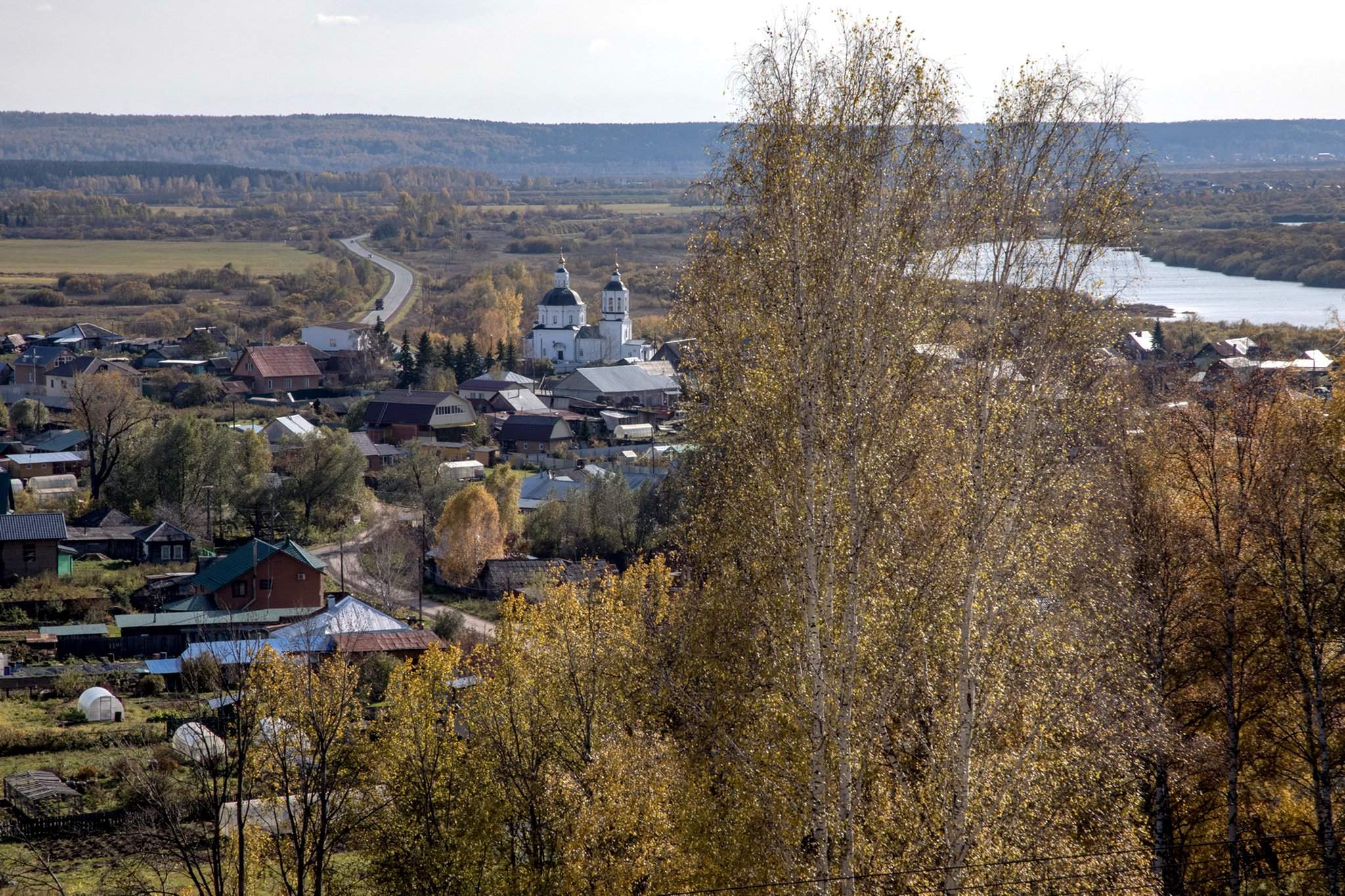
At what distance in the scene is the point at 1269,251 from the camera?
62.0 metres

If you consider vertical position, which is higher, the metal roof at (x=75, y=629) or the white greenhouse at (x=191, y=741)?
the white greenhouse at (x=191, y=741)

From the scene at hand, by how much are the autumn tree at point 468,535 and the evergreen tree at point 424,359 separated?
20188mm

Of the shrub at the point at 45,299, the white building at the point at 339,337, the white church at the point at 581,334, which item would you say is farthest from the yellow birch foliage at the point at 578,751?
the shrub at the point at 45,299

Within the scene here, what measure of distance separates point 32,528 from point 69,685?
22.4ft

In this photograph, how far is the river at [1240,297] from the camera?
158ft

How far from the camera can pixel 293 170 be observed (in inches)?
7776

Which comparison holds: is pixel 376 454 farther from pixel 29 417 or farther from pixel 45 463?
pixel 29 417

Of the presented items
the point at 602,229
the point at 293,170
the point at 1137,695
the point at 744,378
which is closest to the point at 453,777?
the point at 744,378

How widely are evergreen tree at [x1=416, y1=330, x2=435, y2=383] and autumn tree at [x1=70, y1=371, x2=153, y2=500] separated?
11506 millimetres

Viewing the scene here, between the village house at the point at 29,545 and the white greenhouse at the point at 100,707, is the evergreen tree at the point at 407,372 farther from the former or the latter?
the white greenhouse at the point at 100,707

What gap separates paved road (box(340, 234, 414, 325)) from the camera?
6524 cm

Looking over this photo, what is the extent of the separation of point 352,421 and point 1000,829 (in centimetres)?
3314

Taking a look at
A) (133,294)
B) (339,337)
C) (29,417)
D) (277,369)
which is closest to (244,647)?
(29,417)

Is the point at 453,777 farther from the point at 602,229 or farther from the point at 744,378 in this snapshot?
the point at 602,229
